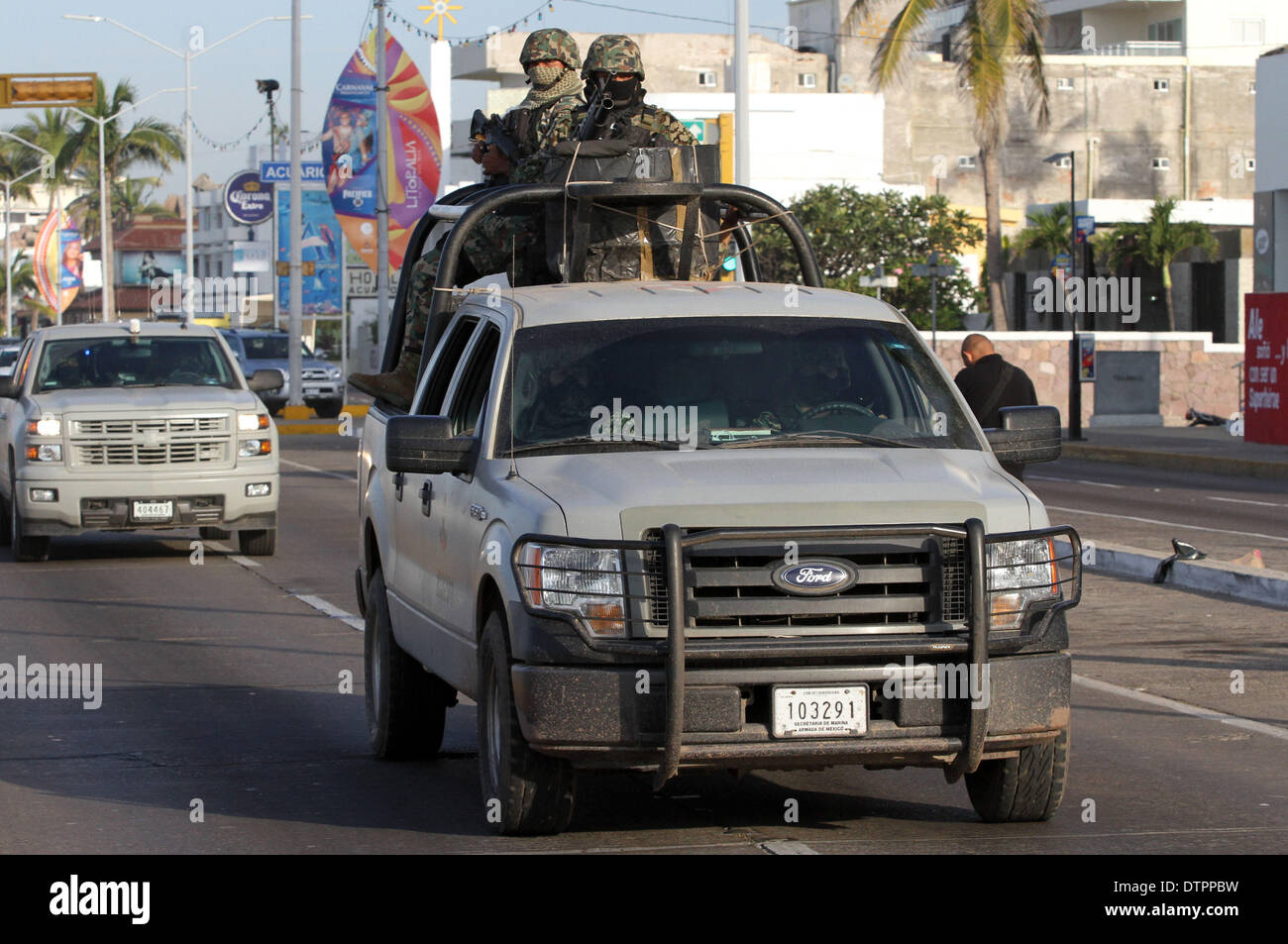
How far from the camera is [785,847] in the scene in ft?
22.9

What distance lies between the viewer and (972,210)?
86812 mm

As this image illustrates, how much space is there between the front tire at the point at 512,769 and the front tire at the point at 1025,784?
1514 millimetres

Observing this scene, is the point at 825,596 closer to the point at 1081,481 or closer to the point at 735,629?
the point at 735,629

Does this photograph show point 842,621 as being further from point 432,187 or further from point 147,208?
point 147,208

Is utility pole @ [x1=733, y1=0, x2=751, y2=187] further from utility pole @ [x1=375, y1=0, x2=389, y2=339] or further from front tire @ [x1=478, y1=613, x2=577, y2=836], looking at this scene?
front tire @ [x1=478, y1=613, x2=577, y2=836]

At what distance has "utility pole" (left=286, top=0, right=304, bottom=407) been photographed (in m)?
43.5

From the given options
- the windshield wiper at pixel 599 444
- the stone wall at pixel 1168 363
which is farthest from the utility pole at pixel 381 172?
the windshield wiper at pixel 599 444

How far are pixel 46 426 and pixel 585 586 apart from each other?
12.2 m

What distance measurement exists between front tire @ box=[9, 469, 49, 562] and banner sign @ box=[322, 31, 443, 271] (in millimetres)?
25300

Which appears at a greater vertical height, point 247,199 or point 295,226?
point 247,199

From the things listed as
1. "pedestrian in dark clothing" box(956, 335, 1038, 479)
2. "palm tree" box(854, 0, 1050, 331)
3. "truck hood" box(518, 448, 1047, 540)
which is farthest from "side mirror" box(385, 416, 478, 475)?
"palm tree" box(854, 0, 1050, 331)

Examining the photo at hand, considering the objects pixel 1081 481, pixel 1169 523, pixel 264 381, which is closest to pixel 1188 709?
pixel 264 381

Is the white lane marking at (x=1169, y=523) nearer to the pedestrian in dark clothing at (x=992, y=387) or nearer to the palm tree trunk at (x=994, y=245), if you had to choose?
the pedestrian in dark clothing at (x=992, y=387)

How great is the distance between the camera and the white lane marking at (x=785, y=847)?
688 cm
